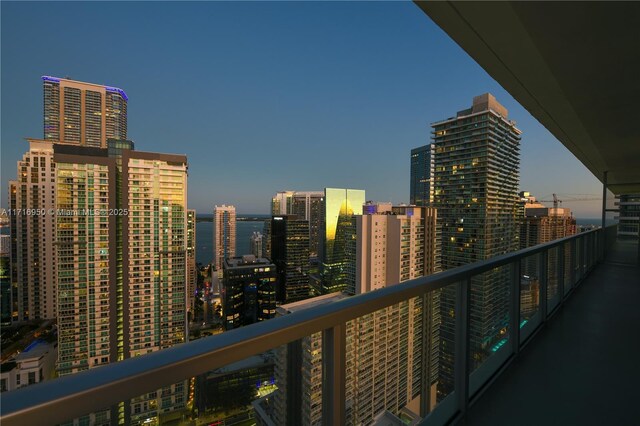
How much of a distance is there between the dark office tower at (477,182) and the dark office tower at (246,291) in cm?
2418

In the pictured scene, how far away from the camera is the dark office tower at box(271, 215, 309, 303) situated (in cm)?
5284

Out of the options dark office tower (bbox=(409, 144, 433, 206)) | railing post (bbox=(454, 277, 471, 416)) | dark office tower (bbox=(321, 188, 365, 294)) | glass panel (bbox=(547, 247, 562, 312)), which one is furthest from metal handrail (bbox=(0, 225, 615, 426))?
dark office tower (bbox=(409, 144, 433, 206))

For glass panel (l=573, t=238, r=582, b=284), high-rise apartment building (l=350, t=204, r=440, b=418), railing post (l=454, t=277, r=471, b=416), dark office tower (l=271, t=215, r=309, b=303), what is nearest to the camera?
high-rise apartment building (l=350, t=204, r=440, b=418)

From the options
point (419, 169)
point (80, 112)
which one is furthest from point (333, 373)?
point (419, 169)

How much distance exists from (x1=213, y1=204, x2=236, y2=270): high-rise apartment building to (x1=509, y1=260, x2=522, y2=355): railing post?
2758 inches

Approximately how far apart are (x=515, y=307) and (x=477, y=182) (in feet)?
107

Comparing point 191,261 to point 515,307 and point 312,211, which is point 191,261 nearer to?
point 312,211

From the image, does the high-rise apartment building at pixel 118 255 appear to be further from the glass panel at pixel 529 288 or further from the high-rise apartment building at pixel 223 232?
the high-rise apartment building at pixel 223 232

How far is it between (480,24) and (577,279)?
5.00 metres

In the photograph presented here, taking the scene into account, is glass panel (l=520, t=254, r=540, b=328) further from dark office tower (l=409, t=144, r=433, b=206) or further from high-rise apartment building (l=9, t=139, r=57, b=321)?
dark office tower (l=409, t=144, r=433, b=206)

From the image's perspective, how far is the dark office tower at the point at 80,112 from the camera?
4638 centimetres

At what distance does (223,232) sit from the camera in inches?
2862

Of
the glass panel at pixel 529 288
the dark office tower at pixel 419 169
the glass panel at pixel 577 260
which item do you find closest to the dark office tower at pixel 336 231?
the dark office tower at pixel 419 169

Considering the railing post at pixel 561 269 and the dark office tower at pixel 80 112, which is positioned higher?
the dark office tower at pixel 80 112
